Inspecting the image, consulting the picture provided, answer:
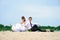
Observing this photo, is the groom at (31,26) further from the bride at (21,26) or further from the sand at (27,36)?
the sand at (27,36)

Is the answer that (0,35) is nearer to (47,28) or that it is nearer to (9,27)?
(9,27)

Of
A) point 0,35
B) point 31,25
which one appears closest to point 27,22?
point 31,25

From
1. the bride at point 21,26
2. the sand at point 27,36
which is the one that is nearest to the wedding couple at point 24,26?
the bride at point 21,26

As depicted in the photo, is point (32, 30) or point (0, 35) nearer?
point (0, 35)

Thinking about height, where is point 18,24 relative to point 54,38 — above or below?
above

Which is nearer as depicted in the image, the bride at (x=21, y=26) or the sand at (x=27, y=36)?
the sand at (x=27, y=36)

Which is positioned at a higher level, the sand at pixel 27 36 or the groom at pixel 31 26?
the groom at pixel 31 26

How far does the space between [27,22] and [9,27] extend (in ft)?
1.60

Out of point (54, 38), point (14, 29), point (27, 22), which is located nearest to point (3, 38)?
point (14, 29)

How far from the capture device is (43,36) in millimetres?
4609

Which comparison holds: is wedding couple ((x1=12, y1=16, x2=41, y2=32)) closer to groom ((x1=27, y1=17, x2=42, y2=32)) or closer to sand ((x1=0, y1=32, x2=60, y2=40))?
groom ((x1=27, y1=17, x2=42, y2=32))

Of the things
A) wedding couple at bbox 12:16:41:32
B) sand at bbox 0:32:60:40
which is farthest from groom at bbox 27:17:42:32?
sand at bbox 0:32:60:40

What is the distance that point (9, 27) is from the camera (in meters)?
5.04

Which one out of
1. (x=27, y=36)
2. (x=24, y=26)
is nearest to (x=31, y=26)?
(x=24, y=26)
